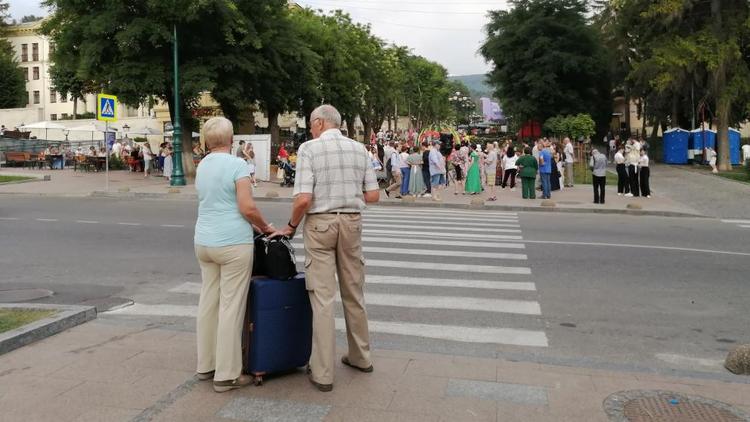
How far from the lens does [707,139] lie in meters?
38.4

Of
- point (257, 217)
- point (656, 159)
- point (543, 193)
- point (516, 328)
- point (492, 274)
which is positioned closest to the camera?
point (257, 217)

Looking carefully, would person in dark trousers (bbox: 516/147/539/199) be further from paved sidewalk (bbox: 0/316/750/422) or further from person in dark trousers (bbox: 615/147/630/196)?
paved sidewalk (bbox: 0/316/750/422)

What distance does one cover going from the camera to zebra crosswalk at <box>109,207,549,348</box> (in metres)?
6.39

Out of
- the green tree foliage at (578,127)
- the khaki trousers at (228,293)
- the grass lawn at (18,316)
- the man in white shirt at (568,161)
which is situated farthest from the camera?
the green tree foliage at (578,127)

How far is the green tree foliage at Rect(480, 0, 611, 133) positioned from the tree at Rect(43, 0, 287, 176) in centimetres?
2828

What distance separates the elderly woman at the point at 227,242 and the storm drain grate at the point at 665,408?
251cm

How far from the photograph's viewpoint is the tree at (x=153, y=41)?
25.0m

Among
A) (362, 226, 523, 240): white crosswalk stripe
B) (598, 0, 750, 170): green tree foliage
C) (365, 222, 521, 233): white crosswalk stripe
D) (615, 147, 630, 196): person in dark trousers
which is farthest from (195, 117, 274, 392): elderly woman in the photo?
(598, 0, 750, 170): green tree foliage

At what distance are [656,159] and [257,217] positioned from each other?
148 feet

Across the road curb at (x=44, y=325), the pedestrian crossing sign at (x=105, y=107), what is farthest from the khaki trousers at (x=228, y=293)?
the pedestrian crossing sign at (x=105, y=107)

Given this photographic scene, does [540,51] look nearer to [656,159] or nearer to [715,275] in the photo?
[656,159]

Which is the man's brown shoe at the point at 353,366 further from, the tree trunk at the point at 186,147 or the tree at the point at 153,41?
the tree trunk at the point at 186,147

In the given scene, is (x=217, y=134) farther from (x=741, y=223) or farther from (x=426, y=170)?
(x=426, y=170)

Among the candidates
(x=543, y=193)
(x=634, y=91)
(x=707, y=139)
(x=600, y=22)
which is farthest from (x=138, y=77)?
(x=600, y=22)
